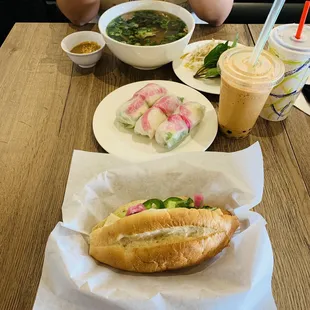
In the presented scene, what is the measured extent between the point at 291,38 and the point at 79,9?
1.03 metres

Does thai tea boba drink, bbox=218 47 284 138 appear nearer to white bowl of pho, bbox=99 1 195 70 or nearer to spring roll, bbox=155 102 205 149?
spring roll, bbox=155 102 205 149

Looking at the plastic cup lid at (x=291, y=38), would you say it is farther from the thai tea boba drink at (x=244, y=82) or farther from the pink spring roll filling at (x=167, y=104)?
the pink spring roll filling at (x=167, y=104)

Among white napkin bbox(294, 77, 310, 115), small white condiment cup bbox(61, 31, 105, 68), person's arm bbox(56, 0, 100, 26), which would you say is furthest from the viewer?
person's arm bbox(56, 0, 100, 26)

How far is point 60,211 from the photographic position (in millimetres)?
927

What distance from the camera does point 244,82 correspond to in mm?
965

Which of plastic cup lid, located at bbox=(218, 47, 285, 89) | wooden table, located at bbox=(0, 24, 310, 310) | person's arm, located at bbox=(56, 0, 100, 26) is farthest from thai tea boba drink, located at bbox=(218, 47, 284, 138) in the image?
person's arm, located at bbox=(56, 0, 100, 26)

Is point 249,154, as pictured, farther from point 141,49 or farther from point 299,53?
point 141,49

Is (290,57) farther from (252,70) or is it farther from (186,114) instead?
(186,114)

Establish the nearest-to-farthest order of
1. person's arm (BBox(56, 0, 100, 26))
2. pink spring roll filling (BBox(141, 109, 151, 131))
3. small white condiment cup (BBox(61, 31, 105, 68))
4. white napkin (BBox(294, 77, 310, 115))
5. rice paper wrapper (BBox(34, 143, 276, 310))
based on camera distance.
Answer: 1. rice paper wrapper (BBox(34, 143, 276, 310))
2. pink spring roll filling (BBox(141, 109, 151, 131))
3. white napkin (BBox(294, 77, 310, 115))
4. small white condiment cup (BBox(61, 31, 105, 68))
5. person's arm (BBox(56, 0, 100, 26))

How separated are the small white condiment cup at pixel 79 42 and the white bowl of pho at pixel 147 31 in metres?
0.08

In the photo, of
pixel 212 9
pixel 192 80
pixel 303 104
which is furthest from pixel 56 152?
pixel 212 9

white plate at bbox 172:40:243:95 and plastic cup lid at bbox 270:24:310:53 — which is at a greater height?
plastic cup lid at bbox 270:24:310:53

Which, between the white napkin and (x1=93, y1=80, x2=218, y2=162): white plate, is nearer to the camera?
(x1=93, y1=80, x2=218, y2=162): white plate

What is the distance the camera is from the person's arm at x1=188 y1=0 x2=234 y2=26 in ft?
5.07
